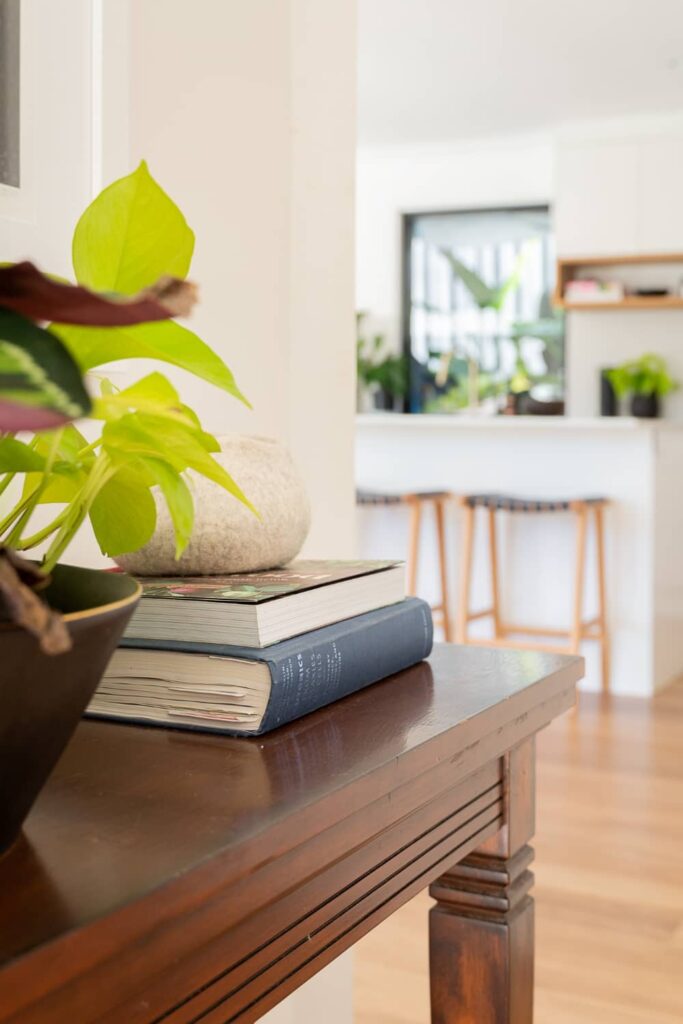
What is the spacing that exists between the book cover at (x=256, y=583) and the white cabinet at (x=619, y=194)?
20.1ft

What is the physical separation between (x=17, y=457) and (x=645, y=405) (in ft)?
21.2

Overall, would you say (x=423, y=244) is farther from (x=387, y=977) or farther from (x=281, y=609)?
(x=281, y=609)

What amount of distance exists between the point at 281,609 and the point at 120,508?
6.1 inches

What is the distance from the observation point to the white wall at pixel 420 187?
719cm

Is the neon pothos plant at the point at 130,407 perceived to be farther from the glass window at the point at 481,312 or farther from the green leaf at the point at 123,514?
the glass window at the point at 481,312

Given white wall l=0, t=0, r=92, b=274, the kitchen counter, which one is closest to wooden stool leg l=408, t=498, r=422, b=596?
the kitchen counter

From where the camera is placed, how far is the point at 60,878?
510mm

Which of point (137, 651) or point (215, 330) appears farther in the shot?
point (215, 330)

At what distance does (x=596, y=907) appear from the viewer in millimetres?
2430

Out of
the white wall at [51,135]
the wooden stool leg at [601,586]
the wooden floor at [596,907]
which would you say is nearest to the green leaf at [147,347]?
the white wall at [51,135]

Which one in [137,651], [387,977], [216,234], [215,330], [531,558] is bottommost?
[387,977]

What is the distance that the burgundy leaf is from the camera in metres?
0.39

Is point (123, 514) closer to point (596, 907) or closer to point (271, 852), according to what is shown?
point (271, 852)

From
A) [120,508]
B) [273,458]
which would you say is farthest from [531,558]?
[120,508]
